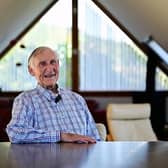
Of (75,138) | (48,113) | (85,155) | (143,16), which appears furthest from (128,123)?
(85,155)

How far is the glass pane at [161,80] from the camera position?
310 inches

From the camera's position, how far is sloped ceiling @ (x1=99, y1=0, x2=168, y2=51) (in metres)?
6.22

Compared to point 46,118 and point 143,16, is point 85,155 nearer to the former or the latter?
point 46,118

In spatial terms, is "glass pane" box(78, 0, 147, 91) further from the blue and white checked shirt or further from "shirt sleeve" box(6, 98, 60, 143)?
"shirt sleeve" box(6, 98, 60, 143)

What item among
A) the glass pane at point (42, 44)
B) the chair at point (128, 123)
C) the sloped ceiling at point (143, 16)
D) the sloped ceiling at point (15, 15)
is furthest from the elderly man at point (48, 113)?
the glass pane at point (42, 44)

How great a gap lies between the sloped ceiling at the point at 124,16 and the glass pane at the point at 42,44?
0.63ft

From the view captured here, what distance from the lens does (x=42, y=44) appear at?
7.89 m

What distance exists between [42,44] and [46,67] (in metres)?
5.23

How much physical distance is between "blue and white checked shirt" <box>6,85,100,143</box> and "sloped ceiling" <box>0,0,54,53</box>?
355cm

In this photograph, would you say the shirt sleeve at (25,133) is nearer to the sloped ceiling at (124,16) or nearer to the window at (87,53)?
the sloped ceiling at (124,16)

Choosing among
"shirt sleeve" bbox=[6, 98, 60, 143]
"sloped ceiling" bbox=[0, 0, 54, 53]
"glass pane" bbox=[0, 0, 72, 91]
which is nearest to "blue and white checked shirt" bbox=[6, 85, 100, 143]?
"shirt sleeve" bbox=[6, 98, 60, 143]

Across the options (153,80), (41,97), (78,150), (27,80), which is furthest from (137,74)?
(78,150)

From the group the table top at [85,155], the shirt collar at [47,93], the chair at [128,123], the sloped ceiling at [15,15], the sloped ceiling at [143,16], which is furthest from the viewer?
the sloped ceiling at [15,15]

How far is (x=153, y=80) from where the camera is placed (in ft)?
25.3
